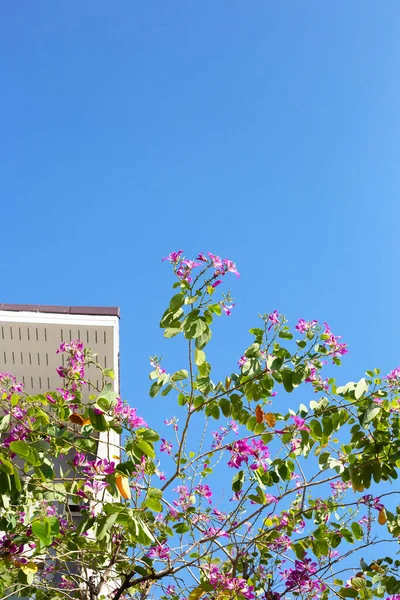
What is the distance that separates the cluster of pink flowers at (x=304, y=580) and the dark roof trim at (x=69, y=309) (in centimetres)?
311

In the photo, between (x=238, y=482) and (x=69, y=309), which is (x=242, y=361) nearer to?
(x=238, y=482)

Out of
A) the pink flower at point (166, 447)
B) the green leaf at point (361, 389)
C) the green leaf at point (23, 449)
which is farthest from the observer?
the pink flower at point (166, 447)

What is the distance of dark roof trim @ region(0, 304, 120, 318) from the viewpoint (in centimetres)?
602

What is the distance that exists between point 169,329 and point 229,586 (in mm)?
1626

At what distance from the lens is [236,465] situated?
128 inches

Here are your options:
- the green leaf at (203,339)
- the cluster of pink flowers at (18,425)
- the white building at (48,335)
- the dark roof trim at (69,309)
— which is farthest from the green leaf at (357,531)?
the dark roof trim at (69,309)

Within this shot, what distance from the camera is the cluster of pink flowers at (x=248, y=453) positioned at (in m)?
3.23

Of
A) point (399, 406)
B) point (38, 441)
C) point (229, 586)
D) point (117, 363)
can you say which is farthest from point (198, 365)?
point (117, 363)

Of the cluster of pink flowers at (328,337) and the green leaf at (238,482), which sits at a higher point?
the cluster of pink flowers at (328,337)

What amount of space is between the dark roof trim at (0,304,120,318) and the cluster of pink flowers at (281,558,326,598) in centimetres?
311

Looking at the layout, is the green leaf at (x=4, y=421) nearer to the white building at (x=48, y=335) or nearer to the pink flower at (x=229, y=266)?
the pink flower at (x=229, y=266)

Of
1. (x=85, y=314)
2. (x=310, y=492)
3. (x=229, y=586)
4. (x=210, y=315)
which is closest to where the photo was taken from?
(x=210, y=315)

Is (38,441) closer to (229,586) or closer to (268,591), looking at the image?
(229,586)

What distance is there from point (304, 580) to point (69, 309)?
11.2 feet
